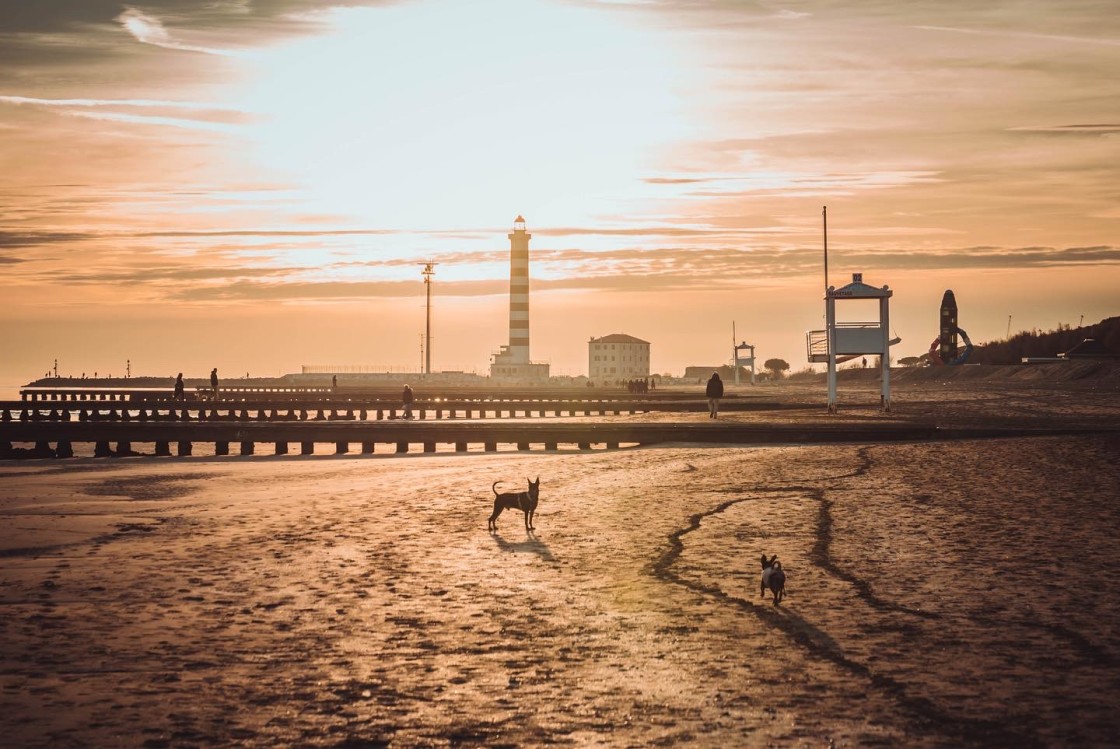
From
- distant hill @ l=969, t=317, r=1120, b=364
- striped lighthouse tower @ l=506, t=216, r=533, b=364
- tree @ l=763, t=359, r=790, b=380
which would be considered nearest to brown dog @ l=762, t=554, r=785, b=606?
distant hill @ l=969, t=317, r=1120, b=364

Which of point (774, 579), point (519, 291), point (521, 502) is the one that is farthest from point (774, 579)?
point (519, 291)

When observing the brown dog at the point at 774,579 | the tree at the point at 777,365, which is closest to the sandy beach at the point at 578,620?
the brown dog at the point at 774,579

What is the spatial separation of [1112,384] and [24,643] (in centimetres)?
6212

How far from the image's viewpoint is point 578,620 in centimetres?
878

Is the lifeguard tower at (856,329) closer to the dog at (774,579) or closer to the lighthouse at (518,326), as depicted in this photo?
the dog at (774,579)

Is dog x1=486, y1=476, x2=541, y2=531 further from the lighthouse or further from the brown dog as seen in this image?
the lighthouse

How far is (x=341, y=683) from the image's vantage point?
23.3 feet

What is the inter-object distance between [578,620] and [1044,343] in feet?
312

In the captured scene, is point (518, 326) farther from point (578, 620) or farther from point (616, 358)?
point (578, 620)

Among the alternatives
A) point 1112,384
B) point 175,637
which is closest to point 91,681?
point 175,637

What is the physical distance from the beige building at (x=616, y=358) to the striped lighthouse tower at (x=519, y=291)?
29.9 metres

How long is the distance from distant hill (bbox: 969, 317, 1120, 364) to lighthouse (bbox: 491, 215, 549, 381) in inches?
2224

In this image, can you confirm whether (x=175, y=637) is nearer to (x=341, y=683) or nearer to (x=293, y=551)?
(x=341, y=683)

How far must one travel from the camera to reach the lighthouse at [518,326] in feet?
471
